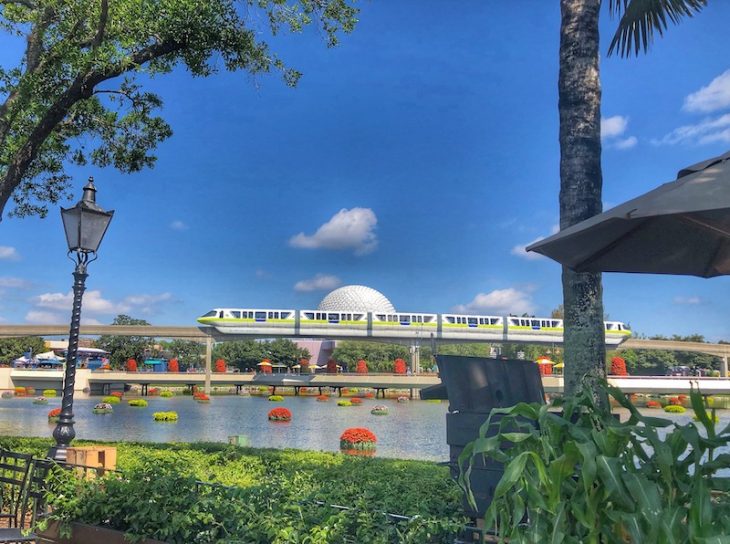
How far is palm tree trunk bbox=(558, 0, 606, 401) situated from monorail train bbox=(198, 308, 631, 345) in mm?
56548

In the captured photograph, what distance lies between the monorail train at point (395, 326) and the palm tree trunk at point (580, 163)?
56.5m

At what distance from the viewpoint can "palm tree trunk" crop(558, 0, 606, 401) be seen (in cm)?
494

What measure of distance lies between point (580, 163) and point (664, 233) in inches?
60.7

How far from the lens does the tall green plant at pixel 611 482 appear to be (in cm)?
190

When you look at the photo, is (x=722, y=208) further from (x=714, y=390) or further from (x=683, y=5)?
(x=714, y=390)

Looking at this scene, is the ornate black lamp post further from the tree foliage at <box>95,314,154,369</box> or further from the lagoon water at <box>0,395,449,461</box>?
the tree foliage at <box>95,314,154,369</box>

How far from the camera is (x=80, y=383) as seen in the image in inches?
2306

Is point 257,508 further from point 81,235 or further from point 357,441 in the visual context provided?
point 357,441

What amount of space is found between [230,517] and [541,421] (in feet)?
6.87

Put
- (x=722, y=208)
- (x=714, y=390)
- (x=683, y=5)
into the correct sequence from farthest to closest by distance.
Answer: (x=714, y=390)
(x=683, y=5)
(x=722, y=208)

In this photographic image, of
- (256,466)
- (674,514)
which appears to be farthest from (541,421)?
(256,466)

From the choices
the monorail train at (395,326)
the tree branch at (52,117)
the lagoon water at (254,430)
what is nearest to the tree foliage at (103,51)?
the tree branch at (52,117)

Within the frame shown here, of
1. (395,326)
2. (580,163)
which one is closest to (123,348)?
(395,326)

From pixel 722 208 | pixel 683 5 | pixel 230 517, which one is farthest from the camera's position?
pixel 683 5
